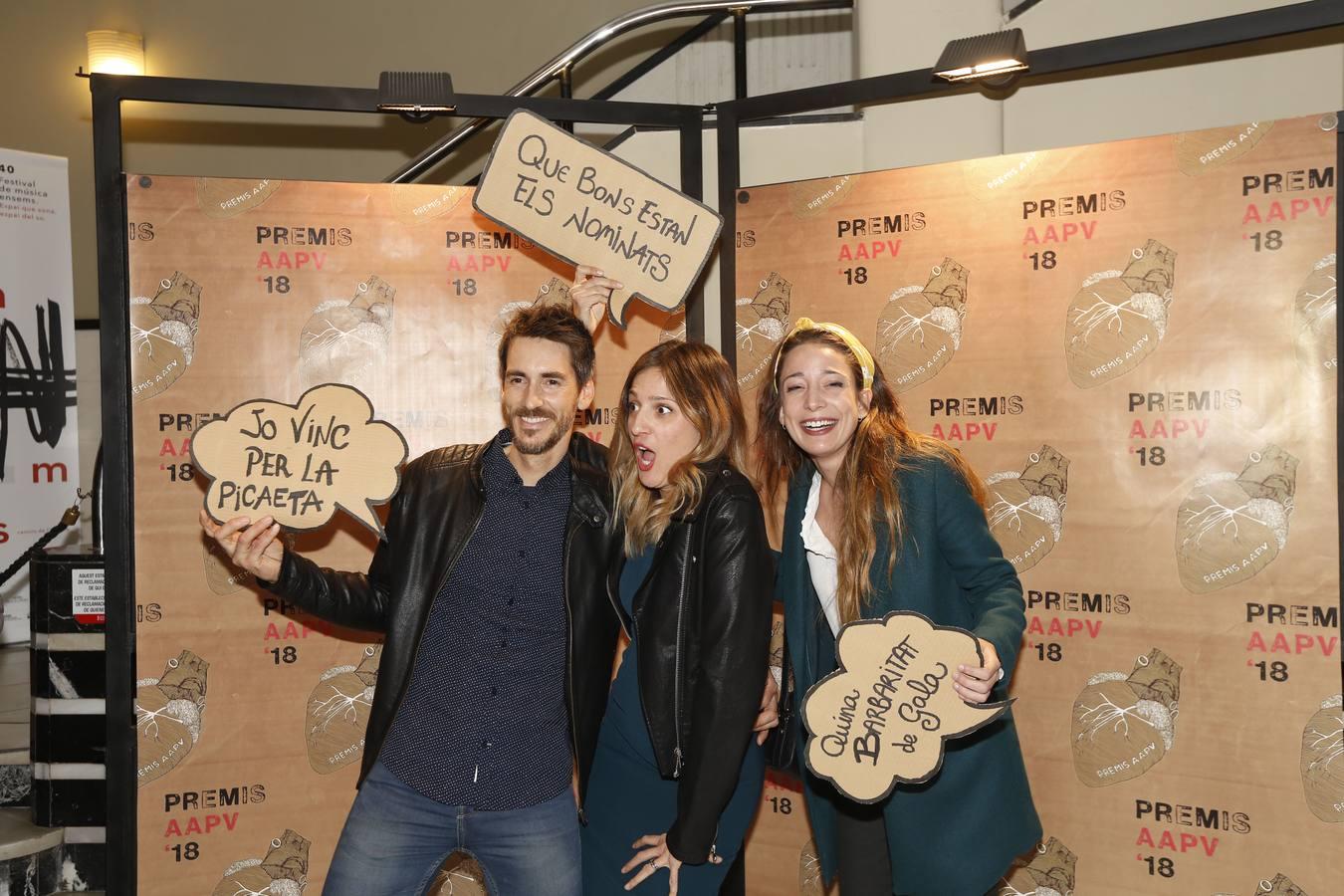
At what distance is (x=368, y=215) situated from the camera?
2.85m

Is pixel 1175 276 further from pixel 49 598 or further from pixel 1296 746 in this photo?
pixel 49 598

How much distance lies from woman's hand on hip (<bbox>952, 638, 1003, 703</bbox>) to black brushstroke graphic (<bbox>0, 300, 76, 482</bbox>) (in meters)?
4.93

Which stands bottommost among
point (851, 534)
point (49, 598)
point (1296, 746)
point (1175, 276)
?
point (1296, 746)

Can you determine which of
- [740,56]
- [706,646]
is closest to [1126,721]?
[706,646]

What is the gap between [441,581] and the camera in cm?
212

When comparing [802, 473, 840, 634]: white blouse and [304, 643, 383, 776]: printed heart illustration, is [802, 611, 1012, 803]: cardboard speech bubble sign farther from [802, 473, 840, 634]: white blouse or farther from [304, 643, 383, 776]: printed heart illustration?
[304, 643, 383, 776]: printed heart illustration

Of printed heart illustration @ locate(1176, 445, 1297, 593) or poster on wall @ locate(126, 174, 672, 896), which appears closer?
printed heart illustration @ locate(1176, 445, 1297, 593)

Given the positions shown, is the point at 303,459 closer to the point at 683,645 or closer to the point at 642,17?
the point at 683,645

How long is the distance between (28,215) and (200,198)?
122 inches

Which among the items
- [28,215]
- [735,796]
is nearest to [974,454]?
[735,796]

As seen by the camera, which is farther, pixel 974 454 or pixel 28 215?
pixel 28 215

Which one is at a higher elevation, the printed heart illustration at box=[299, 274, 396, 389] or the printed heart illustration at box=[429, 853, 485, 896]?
the printed heart illustration at box=[299, 274, 396, 389]

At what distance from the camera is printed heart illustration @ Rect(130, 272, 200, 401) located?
2699mm

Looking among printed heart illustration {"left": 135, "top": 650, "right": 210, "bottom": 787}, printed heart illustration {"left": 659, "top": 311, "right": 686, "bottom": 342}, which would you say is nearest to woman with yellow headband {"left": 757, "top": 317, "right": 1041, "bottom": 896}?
printed heart illustration {"left": 659, "top": 311, "right": 686, "bottom": 342}
